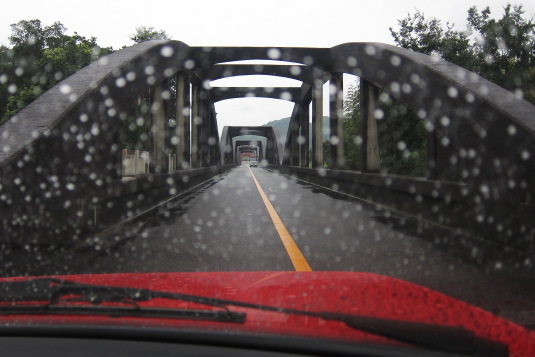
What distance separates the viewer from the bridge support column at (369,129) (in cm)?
1443

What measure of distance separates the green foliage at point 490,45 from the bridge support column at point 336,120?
2330 cm

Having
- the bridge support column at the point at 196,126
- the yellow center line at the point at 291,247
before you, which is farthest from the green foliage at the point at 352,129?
the yellow center line at the point at 291,247

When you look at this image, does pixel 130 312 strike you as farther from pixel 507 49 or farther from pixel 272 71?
pixel 507 49

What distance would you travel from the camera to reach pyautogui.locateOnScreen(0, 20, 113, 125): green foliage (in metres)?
43.8

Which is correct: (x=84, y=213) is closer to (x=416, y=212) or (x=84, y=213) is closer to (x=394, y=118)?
(x=416, y=212)

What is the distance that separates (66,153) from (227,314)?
5.89m

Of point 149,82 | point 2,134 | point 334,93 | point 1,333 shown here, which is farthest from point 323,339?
point 334,93

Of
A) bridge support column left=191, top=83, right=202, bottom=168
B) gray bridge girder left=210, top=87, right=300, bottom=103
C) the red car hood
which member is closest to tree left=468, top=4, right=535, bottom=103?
gray bridge girder left=210, top=87, right=300, bottom=103

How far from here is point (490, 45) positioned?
46062 mm

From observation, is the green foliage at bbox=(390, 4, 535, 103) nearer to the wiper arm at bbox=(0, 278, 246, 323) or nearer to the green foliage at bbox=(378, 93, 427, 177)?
the green foliage at bbox=(378, 93, 427, 177)

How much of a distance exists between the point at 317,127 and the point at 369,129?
435 inches

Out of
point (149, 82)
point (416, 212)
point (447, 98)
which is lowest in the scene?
point (416, 212)

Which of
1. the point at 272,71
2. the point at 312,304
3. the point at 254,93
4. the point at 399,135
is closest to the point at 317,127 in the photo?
the point at 272,71

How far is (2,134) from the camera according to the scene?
20.9 ft
